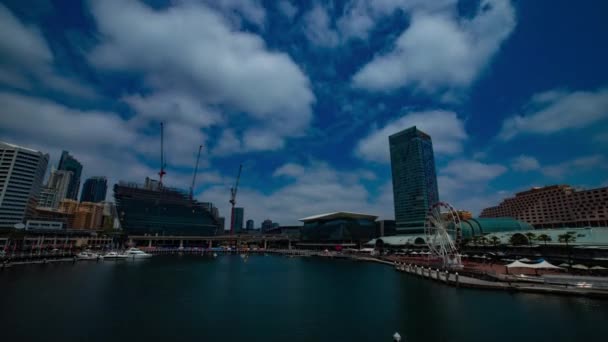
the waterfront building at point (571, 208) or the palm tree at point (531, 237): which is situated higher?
the waterfront building at point (571, 208)

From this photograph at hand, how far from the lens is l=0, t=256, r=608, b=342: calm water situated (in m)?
31.8

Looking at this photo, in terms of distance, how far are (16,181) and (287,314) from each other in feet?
665

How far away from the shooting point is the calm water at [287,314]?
31781 millimetres

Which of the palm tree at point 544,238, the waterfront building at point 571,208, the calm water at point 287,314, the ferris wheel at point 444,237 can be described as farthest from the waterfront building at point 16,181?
the waterfront building at point 571,208

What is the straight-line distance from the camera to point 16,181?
6412 inches

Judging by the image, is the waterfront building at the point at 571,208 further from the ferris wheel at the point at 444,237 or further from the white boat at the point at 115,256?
the white boat at the point at 115,256

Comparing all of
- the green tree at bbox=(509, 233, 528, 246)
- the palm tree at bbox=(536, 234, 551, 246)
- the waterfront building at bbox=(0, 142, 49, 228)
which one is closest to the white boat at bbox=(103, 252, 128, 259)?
the waterfront building at bbox=(0, 142, 49, 228)

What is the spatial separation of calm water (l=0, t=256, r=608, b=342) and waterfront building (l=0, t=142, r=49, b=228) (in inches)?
5424

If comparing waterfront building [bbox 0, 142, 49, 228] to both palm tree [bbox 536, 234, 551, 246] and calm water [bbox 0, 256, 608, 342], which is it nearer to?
calm water [bbox 0, 256, 608, 342]

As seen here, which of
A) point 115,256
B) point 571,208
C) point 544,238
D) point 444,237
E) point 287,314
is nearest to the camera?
point 287,314

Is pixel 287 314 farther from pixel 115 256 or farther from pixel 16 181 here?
pixel 16 181

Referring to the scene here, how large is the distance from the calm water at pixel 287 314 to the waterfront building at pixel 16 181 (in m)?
138

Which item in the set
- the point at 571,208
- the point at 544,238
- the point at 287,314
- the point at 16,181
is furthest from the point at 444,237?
the point at 16,181

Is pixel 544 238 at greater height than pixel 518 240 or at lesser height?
greater
